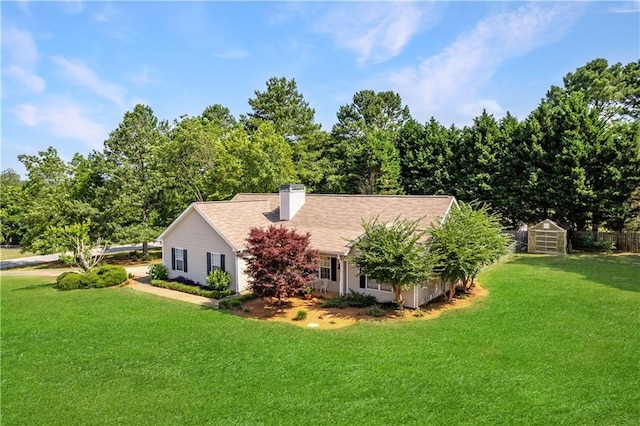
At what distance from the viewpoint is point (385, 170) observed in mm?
39656

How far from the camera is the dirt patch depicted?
643 inches

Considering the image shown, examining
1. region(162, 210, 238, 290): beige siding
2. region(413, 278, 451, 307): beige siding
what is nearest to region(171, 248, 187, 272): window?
region(162, 210, 238, 290): beige siding

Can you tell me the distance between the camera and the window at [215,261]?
2148 cm

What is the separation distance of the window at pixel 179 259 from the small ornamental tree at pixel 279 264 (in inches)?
274

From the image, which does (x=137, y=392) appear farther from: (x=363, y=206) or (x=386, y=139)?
(x=386, y=139)

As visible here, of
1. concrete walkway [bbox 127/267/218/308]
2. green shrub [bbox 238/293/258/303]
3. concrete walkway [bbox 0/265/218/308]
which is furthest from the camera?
concrete walkway [bbox 0/265/218/308]

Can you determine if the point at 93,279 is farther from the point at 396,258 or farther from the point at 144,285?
the point at 396,258

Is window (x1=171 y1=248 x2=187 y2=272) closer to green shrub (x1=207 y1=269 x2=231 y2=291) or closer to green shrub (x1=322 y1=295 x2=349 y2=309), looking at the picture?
green shrub (x1=207 y1=269 x2=231 y2=291)

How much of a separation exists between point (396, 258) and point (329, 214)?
25.9ft

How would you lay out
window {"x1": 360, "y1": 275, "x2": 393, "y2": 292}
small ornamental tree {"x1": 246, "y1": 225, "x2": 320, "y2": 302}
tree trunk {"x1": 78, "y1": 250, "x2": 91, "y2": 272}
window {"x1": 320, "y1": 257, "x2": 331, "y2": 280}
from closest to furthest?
small ornamental tree {"x1": 246, "y1": 225, "x2": 320, "y2": 302} → window {"x1": 360, "y1": 275, "x2": 393, "y2": 292} → window {"x1": 320, "y1": 257, "x2": 331, "y2": 280} → tree trunk {"x1": 78, "y1": 250, "x2": 91, "y2": 272}

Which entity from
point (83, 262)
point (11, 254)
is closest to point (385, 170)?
point (83, 262)

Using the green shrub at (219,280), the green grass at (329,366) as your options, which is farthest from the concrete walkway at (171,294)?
the green grass at (329,366)

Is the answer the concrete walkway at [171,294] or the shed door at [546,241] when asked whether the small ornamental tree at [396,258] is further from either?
the shed door at [546,241]

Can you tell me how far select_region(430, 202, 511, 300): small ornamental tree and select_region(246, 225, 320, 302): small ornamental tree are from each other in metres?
5.48
